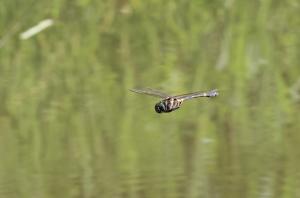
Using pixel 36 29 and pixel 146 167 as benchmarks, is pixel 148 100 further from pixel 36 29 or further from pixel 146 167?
pixel 36 29

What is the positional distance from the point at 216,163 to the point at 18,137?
2.42ft

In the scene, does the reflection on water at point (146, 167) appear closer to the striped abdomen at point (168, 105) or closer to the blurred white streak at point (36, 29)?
the striped abdomen at point (168, 105)

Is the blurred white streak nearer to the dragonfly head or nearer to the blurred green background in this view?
the blurred green background

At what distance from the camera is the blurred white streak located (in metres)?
5.37

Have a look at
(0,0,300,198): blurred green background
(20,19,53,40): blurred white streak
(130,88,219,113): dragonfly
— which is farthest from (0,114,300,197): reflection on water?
(20,19,53,40): blurred white streak

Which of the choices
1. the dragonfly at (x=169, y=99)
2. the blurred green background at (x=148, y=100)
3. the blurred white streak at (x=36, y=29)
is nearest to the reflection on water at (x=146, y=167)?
the blurred green background at (x=148, y=100)

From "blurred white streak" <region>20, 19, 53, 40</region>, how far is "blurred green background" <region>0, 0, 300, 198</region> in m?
0.03

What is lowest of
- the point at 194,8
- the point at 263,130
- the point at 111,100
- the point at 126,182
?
the point at 126,182

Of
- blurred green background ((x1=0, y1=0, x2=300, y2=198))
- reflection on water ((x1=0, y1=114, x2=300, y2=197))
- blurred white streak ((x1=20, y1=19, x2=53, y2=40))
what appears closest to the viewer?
reflection on water ((x1=0, y1=114, x2=300, y2=197))

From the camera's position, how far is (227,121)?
3.98 metres

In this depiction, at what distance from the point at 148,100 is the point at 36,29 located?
1.22m

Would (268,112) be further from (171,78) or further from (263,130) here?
(171,78)

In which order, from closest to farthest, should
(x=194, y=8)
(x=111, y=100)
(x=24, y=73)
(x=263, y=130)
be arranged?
(x=263, y=130) → (x=111, y=100) → (x=24, y=73) → (x=194, y=8)

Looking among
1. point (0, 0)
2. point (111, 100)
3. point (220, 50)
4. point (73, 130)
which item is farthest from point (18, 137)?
point (0, 0)
